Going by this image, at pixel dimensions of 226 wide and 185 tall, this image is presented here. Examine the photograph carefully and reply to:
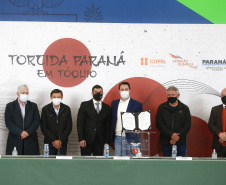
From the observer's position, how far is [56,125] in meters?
5.35

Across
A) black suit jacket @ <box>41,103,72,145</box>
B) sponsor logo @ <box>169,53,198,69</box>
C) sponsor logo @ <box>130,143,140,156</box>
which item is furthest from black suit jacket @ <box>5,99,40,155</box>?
sponsor logo @ <box>169,53,198,69</box>

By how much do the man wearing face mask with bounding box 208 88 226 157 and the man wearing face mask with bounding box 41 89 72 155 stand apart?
2.10 metres

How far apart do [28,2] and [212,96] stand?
3.41 m

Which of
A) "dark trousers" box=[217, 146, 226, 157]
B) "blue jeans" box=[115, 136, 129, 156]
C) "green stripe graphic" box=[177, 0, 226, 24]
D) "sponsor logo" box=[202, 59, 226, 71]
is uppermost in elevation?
"green stripe graphic" box=[177, 0, 226, 24]

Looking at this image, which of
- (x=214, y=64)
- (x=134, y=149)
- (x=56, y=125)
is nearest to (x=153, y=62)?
(x=214, y=64)

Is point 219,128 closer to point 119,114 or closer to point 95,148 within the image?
point 119,114

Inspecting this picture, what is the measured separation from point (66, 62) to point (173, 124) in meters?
2.06

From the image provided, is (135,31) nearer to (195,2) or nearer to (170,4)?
(170,4)

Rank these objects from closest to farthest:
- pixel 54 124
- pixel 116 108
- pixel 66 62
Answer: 1. pixel 54 124
2. pixel 116 108
3. pixel 66 62

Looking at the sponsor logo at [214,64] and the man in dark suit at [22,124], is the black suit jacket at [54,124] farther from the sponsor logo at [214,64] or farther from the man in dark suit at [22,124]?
the sponsor logo at [214,64]

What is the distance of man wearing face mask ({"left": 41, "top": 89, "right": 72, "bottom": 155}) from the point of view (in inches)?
208

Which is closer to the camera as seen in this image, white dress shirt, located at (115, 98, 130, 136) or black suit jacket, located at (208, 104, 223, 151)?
black suit jacket, located at (208, 104, 223, 151)

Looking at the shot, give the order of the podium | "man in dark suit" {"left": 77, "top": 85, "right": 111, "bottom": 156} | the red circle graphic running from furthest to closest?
the red circle graphic → "man in dark suit" {"left": 77, "top": 85, "right": 111, "bottom": 156} → the podium

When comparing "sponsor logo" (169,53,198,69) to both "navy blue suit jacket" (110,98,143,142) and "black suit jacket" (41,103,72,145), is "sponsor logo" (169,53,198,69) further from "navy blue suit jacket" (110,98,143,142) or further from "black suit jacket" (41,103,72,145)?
"black suit jacket" (41,103,72,145)
